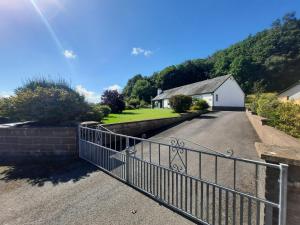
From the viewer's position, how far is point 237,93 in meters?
33.6

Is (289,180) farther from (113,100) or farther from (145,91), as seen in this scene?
(145,91)

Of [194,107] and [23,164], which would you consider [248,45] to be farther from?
[23,164]

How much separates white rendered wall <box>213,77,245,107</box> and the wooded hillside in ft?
27.4

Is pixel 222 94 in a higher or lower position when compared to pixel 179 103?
higher

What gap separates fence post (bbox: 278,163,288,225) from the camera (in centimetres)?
212

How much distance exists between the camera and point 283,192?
2156 millimetres

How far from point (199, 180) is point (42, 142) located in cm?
625

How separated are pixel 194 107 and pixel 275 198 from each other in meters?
18.2

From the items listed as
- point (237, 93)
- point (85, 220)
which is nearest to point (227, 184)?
point (85, 220)

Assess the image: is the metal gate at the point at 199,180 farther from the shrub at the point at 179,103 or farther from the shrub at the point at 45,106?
the shrub at the point at 179,103

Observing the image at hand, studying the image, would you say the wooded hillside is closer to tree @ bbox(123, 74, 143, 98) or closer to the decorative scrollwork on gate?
tree @ bbox(123, 74, 143, 98)

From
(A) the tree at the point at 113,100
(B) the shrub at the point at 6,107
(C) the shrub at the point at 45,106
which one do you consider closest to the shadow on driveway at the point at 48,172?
(C) the shrub at the point at 45,106

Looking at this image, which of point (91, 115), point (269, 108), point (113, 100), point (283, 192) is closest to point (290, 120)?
point (269, 108)

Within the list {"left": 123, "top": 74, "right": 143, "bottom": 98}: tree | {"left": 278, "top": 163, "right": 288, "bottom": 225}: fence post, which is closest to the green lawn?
{"left": 278, "top": 163, "right": 288, "bottom": 225}: fence post
